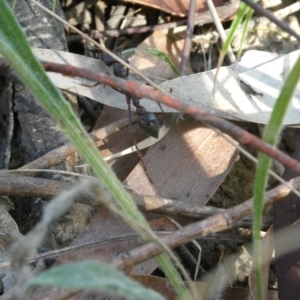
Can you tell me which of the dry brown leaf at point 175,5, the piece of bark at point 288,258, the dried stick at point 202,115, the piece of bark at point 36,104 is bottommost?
the piece of bark at point 288,258

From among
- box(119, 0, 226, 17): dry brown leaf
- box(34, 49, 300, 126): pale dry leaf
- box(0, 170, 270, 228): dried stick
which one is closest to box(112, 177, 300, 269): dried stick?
box(0, 170, 270, 228): dried stick

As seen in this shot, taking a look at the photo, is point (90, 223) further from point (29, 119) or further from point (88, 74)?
point (88, 74)

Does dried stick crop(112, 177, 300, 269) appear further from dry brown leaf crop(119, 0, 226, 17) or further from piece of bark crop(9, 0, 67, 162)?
dry brown leaf crop(119, 0, 226, 17)

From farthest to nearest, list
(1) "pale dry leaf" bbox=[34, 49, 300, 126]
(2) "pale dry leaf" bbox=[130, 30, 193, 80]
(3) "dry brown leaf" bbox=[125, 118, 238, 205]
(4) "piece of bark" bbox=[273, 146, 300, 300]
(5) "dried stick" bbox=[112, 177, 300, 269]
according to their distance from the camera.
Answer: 1. (2) "pale dry leaf" bbox=[130, 30, 193, 80]
2. (1) "pale dry leaf" bbox=[34, 49, 300, 126]
3. (3) "dry brown leaf" bbox=[125, 118, 238, 205]
4. (4) "piece of bark" bbox=[273, 146, 300, 300]
5. (5) "dried stick" bbox=[112, 177, 300, 269]

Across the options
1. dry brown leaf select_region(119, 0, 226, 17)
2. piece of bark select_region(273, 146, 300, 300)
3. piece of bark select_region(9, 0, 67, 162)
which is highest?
dry brown leaf select_region(119, 0, 226, 17)

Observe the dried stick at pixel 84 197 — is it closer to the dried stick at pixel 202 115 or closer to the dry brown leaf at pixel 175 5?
the dried stick at pixel 202 115

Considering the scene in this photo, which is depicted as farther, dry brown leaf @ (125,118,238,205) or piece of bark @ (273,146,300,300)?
dry brown leaf @ (125,118,238,205)

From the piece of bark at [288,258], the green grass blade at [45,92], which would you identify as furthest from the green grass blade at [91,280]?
the piece of bark at [288,258]

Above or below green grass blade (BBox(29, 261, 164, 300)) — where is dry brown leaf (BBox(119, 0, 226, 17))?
above
